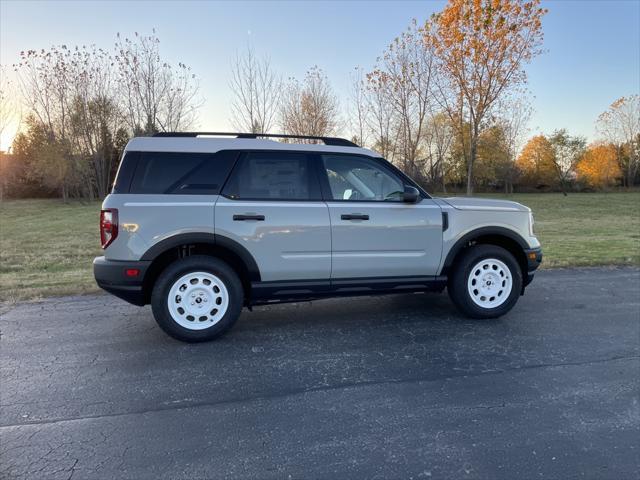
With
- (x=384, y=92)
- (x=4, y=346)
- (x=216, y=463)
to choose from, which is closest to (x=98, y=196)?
(x=384, y=92)

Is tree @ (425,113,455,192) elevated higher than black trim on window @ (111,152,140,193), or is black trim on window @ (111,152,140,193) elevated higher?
tree @ (425,113,455,192)

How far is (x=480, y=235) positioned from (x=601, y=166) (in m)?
53.5

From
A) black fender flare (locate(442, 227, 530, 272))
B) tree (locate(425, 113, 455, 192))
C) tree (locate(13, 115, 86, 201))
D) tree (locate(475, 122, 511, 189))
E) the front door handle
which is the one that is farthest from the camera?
tree (locate(13, 115, 86, 201))

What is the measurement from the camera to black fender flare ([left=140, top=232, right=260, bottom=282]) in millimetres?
3922

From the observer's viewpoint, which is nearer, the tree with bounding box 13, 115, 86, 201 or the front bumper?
the front bumper

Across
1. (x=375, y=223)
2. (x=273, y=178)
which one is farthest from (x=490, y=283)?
(x=273, y=178)

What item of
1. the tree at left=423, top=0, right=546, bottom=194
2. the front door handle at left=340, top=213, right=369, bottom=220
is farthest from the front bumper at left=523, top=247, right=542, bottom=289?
the tree at left=423, top=0, right=546, bottom=194

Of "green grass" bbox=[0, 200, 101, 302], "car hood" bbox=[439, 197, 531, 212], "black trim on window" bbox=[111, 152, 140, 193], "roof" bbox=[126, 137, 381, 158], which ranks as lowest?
"green grass" bbox=[0, 200, 101, 302]

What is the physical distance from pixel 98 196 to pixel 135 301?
38.8 meters

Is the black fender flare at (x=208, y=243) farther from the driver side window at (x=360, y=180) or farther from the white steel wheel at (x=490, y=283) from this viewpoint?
the white steel wheel at (x=490, y=283)

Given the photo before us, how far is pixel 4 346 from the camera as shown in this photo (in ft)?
13.0

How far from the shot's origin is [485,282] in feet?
15.5

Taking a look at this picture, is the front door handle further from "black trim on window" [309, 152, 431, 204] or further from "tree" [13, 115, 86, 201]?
"tree" [13, 115, 86, 201]

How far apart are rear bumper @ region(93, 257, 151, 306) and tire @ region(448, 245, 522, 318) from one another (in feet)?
11.0
